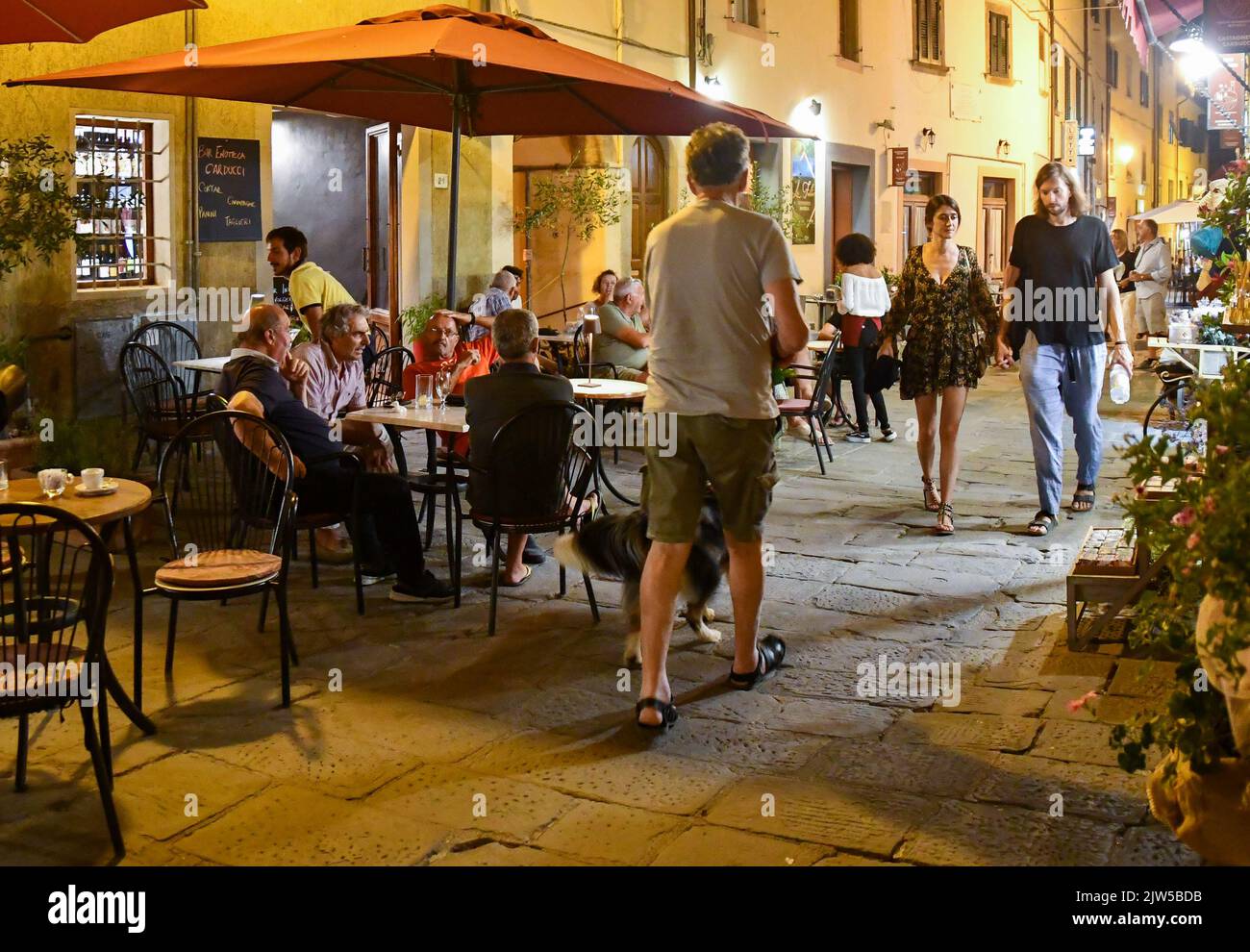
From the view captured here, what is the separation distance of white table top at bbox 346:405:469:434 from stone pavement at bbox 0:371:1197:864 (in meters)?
0.72

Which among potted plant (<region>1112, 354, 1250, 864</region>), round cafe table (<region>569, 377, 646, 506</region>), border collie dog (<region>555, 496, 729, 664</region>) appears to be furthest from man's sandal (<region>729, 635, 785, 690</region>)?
round cafe table (<region>569, 377, 646, 506</region>)

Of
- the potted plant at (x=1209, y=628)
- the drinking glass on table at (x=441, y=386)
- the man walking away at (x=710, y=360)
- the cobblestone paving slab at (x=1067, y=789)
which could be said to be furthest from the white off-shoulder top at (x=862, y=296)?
the potted plant at (x=1209, y=628)

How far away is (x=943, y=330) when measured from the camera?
7.16 m

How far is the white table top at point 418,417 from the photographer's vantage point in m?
5.95

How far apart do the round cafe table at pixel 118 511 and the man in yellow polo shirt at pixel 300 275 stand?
12.5 ft

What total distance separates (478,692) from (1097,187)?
28.9 meters

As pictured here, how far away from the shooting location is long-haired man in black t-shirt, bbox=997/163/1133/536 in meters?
6.95

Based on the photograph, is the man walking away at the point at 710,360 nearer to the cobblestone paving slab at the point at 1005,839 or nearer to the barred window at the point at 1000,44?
the cobblestone paving slab at the point at 1005,839

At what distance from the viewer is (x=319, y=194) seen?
1435cm

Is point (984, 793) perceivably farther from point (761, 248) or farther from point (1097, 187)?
point (1097, 187)

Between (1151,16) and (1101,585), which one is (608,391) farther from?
(1151,16)

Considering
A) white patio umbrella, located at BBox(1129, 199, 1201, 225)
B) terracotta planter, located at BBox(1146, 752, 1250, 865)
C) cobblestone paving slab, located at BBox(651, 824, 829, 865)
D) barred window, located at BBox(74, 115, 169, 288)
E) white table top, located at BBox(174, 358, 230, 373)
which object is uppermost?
white patio umbrella, located at BBox(1129, 199, 1201, 225)

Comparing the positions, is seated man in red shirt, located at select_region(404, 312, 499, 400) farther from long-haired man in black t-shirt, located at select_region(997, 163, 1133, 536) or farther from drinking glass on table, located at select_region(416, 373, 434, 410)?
long-haired man in black t-shirt, located at select_region(997, 163, 1133, 536)
